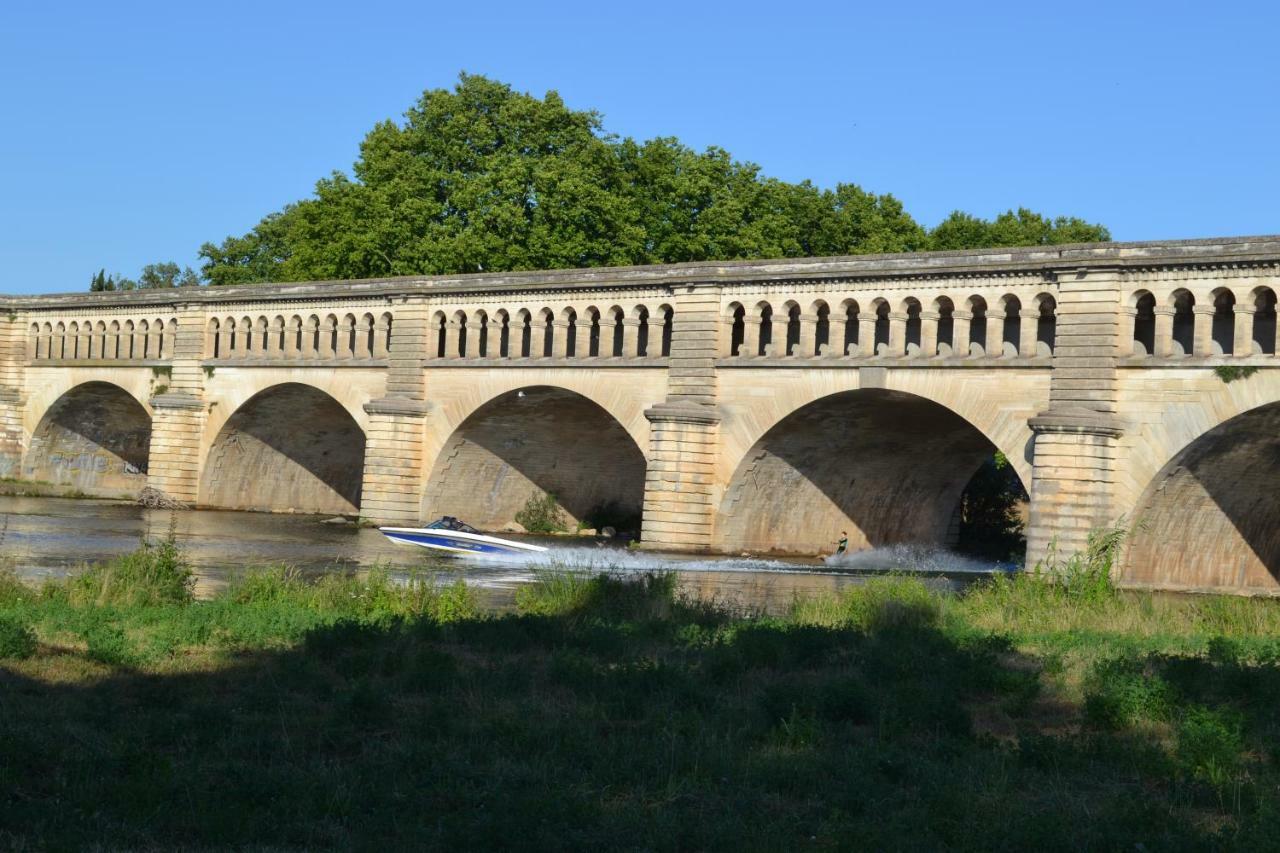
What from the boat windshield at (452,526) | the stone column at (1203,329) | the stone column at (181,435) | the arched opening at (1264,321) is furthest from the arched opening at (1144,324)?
the stone column at (181,435)

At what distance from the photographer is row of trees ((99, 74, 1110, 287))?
53250mm

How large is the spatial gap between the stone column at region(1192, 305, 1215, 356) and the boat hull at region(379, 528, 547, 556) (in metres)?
15.4

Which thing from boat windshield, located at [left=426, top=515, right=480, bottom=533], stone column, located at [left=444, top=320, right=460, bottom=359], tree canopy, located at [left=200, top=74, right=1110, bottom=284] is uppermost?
tree canopy, located at [left=200, top=74, right=1110, bottom=284]

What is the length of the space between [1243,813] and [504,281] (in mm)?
34098

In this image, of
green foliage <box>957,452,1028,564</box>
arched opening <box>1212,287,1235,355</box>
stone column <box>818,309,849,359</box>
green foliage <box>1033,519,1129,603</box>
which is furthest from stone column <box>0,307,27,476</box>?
arched opening <box>1212,287,1235,355</box>

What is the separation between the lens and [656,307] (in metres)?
39.4

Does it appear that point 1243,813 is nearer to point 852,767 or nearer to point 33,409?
point 852,767

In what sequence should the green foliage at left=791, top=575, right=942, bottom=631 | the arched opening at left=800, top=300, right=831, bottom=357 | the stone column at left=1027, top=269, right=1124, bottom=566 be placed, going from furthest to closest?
the arched opening at left=800, top=300, right=831, bottom=357 → the stone column at left=1027, top=269, right=1124, bottom=566 → the green foliage at left=791, top=575, right=942, bottom=631

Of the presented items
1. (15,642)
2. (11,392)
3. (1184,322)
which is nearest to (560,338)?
(1184,322)

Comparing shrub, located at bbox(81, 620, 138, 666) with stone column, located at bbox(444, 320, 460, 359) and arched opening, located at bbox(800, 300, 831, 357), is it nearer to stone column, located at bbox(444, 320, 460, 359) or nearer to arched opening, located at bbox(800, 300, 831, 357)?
arched opening, located at bbox(800, 300, 831, 357)

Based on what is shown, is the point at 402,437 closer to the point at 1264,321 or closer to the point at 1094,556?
the point at 1094,556

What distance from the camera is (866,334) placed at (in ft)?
115

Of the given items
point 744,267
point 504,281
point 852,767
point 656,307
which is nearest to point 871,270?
point 744,267

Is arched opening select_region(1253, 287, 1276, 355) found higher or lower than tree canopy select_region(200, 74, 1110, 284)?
lower
